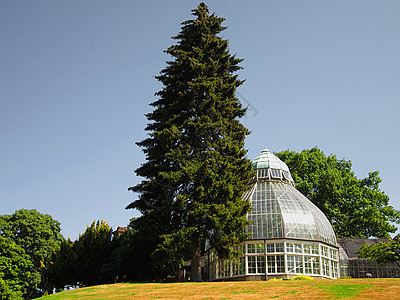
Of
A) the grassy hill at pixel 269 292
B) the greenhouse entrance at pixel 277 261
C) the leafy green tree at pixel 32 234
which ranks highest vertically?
the leafy green tree at pixel 32 234

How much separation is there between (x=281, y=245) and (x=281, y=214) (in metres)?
2.43

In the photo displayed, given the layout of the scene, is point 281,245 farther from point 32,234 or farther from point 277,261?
point 32,234

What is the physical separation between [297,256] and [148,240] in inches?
427

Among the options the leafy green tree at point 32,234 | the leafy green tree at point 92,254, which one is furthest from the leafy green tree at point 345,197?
the leafy green tree at point 32,234

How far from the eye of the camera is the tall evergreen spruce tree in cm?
2486

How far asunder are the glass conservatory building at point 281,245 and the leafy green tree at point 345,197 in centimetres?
1451

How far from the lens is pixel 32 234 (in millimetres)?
51281

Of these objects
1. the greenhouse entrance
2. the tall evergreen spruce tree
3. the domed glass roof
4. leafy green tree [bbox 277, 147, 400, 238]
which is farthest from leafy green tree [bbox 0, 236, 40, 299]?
leafy green tree [bbox 277, 147, 400, 238]

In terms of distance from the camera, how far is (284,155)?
52281 mm

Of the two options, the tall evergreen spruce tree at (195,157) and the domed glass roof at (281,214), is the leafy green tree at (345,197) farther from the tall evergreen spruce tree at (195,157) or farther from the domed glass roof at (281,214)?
the tall evergreen spruce tree at (195,157)

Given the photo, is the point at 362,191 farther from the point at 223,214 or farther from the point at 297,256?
the point at 223,214

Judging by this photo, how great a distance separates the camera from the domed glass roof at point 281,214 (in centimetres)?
2933

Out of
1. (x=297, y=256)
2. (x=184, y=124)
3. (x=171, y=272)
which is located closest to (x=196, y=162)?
(x=184, y=124)

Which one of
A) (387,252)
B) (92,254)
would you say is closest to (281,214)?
(387,252)
